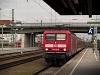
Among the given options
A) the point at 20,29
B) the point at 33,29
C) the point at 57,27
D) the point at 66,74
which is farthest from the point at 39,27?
the point at 66,74

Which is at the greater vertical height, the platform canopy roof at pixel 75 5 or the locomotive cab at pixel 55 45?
the platform canopy roof at pixel 75 5

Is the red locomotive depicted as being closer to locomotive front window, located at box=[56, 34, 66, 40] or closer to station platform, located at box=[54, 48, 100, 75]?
locomotive front window, located at box=[56, 34, 66, 40]

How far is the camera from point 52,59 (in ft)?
75.3

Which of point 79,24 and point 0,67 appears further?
point 79,24

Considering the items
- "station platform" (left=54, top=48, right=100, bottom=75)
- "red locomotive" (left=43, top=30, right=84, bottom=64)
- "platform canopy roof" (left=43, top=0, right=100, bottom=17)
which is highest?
"platform canopy roof" (left=43, top=0, right=100, bottom=17)

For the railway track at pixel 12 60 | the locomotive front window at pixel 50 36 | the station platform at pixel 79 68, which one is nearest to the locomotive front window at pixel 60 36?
the locomotive front window at pixel 50 36

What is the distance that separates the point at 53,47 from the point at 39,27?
48.9m

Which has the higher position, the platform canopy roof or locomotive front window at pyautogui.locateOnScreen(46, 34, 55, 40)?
the platform canopy roof

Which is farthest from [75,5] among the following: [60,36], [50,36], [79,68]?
[50,36]

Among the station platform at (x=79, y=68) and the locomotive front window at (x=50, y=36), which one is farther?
the locomotive front window at (x=50, y=36)

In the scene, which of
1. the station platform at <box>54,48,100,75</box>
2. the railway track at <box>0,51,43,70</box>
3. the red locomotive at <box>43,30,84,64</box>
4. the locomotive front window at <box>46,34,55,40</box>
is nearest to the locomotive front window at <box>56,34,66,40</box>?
the red locomotive at <box>43,30,84,64</box>

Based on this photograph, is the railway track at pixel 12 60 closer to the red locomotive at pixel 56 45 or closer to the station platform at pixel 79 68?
the red locomotive at pixel 56 45

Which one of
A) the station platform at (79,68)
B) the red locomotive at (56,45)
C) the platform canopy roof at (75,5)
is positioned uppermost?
the platform canopy roof at (75,5)

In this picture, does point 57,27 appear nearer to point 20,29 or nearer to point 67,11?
point 67,11
